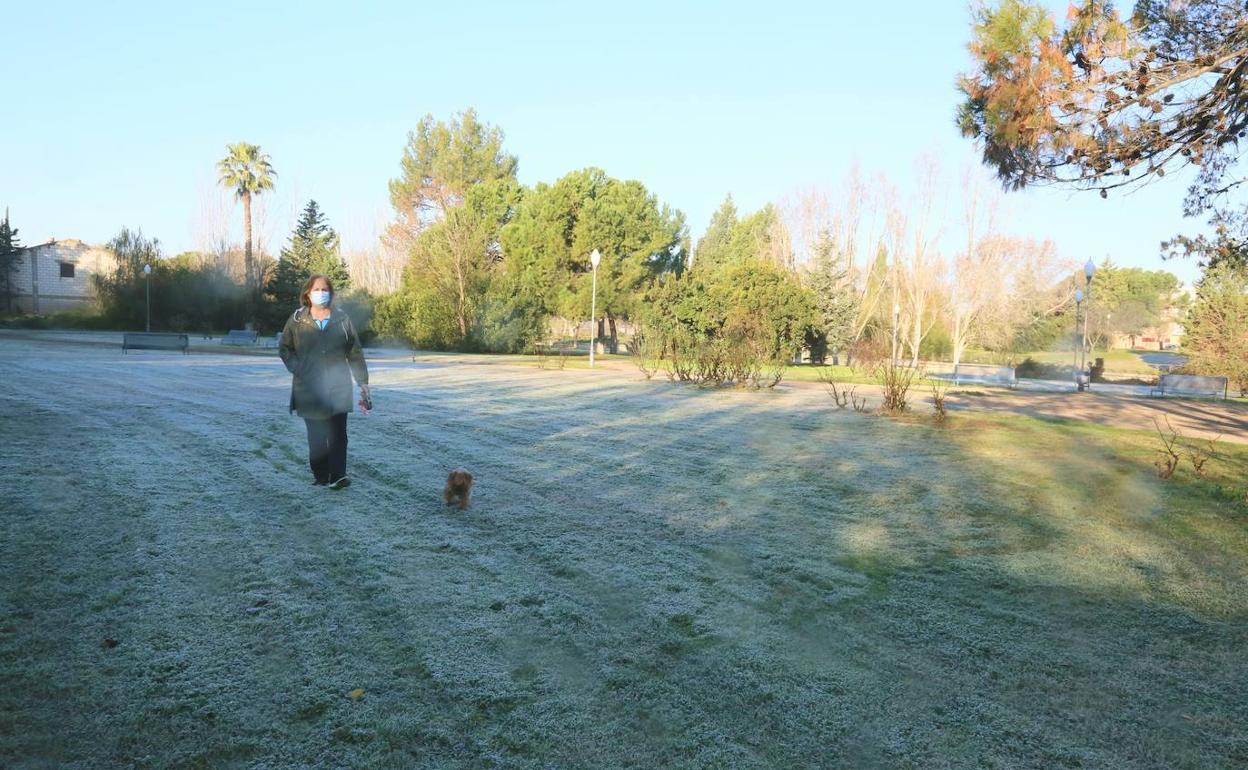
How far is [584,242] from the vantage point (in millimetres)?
37625

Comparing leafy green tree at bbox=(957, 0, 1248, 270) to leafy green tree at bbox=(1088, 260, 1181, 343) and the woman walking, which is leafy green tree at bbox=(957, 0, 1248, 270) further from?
leafy green tree at bbox=(1088, 260, 1181, 343)

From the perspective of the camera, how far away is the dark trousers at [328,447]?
18.2 ft

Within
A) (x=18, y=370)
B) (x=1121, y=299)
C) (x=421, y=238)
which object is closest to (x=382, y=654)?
(x=18, y=370)

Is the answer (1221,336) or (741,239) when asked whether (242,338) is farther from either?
(1221,336)

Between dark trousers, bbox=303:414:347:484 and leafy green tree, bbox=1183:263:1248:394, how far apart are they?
2246cm

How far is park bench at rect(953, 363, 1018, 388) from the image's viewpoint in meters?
22.2

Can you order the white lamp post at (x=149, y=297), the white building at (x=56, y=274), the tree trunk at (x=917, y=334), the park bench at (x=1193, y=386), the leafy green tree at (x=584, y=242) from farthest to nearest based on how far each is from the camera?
the white building at (x=56, y=274) < the tree trunk at (x=917, y=334) < the white lamp post at (x=149, y=297) < the leafy green tree at (x=584, y=242) < the park bench at (x=1193, y=386)

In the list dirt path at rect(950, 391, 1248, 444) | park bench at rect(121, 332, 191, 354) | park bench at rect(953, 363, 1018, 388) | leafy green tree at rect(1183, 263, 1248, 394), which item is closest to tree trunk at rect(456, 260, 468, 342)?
park bench at rect(121, 332, 191, 354)

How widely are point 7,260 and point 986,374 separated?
56378 millimetres

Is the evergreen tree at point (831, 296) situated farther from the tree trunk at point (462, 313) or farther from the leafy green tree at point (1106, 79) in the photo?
the leafy green tree at point (1106, 79)

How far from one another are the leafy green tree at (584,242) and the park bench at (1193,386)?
77.1ft

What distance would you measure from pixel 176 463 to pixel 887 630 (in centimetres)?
583

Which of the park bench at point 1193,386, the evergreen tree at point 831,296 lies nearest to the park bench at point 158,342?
the evergreen tree at point 831,296

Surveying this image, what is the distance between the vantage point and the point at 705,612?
341 cm
